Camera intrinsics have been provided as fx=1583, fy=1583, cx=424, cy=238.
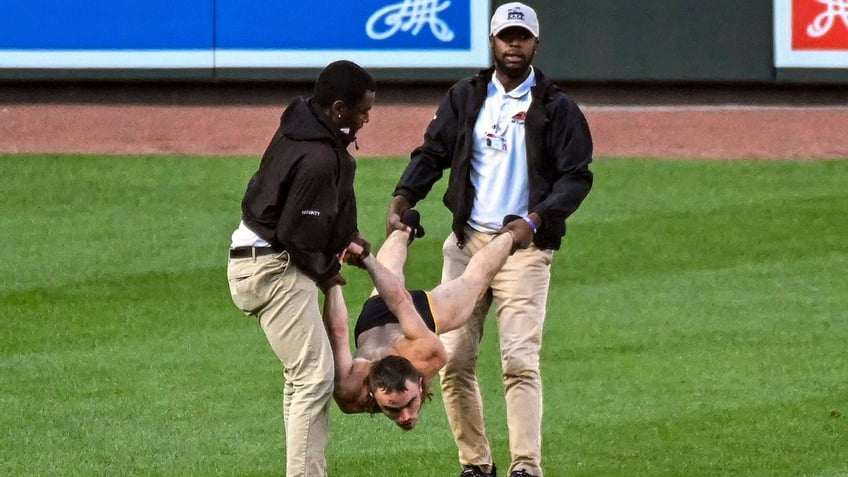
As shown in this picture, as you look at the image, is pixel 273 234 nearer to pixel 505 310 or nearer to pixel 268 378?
pixel 505 310

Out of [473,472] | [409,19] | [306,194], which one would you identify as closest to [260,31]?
[409,19]

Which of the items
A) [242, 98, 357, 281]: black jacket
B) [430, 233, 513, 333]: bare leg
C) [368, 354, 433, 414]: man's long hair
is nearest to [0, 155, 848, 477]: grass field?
[430, 233, 513, 333]: bare leg

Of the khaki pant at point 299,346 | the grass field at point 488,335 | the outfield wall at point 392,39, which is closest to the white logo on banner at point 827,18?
the outfield wall at point 392,39

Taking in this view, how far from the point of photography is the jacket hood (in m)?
6.68

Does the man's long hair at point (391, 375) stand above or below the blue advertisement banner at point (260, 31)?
below

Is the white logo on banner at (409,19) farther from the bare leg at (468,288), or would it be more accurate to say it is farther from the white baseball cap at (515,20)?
the bare leg at (468,288)

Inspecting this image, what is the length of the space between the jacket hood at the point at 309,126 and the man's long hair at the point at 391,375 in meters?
1.02

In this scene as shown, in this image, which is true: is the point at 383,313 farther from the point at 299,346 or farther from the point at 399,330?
the point at 299,346

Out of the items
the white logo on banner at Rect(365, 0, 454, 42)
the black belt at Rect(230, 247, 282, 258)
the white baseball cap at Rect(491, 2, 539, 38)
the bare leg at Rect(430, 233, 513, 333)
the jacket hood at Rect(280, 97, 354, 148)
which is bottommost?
the bare leg at Rect(430, 233, 513, 333)

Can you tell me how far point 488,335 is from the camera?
36.8 ft

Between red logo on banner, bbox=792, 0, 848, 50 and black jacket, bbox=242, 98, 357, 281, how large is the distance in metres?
11.1

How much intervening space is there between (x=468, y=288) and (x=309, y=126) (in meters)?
1.32

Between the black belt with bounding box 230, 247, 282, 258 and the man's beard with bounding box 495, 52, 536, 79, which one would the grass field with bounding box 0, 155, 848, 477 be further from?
the man's beard with bounding box 495, 52, 536, 79

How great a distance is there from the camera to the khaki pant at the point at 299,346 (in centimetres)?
684
